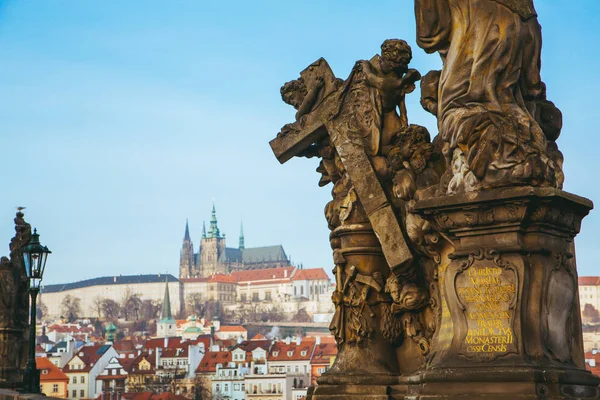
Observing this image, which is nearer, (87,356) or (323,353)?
(323,353)

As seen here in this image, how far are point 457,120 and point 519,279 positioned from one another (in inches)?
36.6

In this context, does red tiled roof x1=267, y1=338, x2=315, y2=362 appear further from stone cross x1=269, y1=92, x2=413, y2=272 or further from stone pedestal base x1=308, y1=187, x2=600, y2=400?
stone pedestal base x1=308, y1=187, x2=600, y2=400

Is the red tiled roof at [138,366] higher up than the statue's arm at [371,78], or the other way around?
the statue's arm at [371,78]

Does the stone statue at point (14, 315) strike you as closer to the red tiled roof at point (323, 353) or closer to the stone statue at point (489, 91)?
the stone statue at point (489, 91)

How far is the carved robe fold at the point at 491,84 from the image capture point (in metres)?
5.75

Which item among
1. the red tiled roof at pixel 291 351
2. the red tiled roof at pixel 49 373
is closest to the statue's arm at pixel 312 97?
the red tiled roof at pixel 291 351

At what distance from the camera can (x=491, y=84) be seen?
6.02 metres

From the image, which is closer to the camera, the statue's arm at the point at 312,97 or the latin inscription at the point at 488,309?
the latin inscription at the point at 488,309

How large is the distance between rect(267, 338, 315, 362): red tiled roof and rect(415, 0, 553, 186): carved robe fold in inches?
3909

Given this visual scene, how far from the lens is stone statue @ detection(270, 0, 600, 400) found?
18.4 ft

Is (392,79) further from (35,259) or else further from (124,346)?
(124,346)

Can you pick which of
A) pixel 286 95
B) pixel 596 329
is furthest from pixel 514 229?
pixel 596 329

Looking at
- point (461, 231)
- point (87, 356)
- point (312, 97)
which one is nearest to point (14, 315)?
point (312, 97)

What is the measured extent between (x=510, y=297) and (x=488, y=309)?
0.45ft
